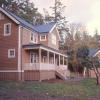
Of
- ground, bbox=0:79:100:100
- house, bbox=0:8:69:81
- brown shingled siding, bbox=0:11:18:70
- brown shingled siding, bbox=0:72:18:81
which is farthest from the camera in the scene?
brown shingled siding, bbox=0:11:18:70

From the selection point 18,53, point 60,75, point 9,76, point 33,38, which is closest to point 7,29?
point 18,53

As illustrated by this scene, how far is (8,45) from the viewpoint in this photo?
103ft

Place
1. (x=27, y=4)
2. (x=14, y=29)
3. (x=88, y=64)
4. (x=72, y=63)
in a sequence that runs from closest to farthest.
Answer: (x=88, y=64) < (x=14, y=29) < (x=72, y=63) < (x=27, y=4)

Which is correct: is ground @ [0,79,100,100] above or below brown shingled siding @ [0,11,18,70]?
below

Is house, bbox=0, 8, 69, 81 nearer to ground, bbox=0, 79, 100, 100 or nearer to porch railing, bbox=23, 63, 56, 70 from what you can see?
porch railing, bbox=23, 63, 56, 70

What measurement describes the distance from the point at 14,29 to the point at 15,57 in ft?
11.8

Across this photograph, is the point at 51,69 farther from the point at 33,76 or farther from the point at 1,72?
the point at 1,72

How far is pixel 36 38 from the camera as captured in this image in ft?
121

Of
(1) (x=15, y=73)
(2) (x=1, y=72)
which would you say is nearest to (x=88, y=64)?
(1) (x=15, y=73)

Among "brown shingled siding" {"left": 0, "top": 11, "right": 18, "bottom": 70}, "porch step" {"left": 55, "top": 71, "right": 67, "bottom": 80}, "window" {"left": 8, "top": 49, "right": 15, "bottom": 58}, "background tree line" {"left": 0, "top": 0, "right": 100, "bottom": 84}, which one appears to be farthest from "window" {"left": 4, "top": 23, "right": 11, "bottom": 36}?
"background tree line" {"left": 0, "top": 0, "right": 100, "bottom": 84}

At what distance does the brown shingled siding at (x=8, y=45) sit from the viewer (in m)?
30.6

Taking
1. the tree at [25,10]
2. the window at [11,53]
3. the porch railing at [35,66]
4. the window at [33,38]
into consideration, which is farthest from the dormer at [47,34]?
the tree at [25,10]

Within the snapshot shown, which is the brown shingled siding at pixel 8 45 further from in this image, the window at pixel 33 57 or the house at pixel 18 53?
the window at pixel 33 57

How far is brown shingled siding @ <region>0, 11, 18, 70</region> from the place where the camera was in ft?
100
